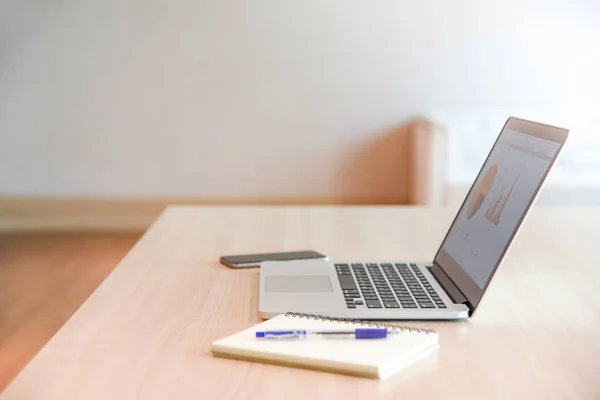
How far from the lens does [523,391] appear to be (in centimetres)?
77

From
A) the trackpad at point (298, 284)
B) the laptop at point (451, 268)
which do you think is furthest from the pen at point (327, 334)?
the trackpad at point (298, 284)

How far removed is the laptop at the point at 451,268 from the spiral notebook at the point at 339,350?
95mm

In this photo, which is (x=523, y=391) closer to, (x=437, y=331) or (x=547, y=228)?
(x=437, y=331)

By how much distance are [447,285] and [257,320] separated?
28cm

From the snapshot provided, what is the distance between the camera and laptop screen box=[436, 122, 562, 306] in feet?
3.27

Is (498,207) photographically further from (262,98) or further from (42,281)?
(262,98)

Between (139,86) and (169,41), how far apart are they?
0.90 feet

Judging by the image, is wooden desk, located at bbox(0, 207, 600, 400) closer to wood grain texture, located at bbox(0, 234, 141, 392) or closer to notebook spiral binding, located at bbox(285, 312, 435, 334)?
notebook spiral binding, located at bbox(285, 312, 435, 334)

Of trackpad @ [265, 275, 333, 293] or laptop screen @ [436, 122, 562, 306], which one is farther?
trackpad @ [265, 275, 333, 293]

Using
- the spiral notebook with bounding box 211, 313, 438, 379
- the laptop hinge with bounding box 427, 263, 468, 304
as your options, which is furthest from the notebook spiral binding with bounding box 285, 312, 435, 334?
the laptop hinge with bounding box 427, 263, 468, 304

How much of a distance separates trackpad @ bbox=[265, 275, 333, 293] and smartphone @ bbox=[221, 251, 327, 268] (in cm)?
11

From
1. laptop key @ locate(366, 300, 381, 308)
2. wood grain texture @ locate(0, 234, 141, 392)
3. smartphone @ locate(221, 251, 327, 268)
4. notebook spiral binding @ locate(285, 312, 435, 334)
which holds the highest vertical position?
notebook spiral binding @ locate(285, 312, 435, 334)

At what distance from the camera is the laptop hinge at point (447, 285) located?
104cm

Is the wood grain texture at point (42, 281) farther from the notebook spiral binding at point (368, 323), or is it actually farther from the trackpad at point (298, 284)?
the notebook spiral binding at point (368, 323)
